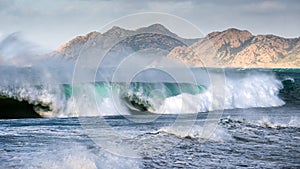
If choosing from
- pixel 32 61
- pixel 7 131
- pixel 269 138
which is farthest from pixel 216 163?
pixel 32 61

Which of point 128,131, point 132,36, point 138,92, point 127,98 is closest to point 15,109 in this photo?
point 127,98

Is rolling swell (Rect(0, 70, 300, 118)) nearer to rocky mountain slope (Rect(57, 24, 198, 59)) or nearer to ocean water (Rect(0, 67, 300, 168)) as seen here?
ocean water (Rect(0, 67, 300, 168))

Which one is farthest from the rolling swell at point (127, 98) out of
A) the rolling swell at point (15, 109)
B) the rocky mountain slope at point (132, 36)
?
the rocky mountain slope at point (132, 36)

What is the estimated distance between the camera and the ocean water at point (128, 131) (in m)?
11.0

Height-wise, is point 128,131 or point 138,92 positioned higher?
point 138,92

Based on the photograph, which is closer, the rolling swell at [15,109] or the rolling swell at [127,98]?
the rolling swell at [15,109]

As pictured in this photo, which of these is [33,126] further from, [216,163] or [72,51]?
[72,51]

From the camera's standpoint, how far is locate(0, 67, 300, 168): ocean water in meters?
11.0

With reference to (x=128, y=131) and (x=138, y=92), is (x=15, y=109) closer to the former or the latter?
(x=138, y=92)

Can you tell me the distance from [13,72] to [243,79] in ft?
73.0

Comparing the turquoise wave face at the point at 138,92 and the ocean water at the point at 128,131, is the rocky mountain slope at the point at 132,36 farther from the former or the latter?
the turquoise wave face at the point at 138,92

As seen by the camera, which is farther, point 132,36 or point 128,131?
point 132,36

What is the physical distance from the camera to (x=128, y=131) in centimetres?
1664

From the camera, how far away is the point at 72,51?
4328 cm
